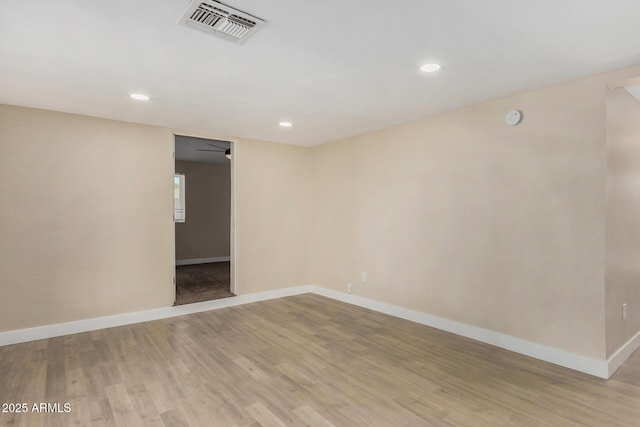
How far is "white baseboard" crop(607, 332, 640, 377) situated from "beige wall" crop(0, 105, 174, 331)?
185 inches

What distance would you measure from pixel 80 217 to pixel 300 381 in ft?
10.3

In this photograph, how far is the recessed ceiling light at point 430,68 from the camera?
2.56 m

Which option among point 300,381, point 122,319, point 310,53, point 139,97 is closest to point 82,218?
point 122,319

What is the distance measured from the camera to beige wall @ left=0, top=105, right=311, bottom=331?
140 inches

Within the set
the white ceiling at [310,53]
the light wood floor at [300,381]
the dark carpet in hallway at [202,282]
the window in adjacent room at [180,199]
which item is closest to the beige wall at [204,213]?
the window in adjacent room at [180,199]

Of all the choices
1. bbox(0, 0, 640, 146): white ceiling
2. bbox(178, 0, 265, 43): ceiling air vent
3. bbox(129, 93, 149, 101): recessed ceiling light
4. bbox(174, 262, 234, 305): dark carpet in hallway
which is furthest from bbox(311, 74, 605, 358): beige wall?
bbox(129, 93, 149, 101): recessed ceiling light

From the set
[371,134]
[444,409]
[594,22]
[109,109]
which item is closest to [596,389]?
[444,409]

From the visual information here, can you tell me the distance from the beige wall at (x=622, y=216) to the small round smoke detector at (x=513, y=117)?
A: 65 cm

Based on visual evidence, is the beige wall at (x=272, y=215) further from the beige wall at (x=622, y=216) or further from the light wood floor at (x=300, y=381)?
the beige wall at (x=622, y=216)

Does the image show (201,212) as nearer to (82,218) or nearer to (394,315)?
(82,218)

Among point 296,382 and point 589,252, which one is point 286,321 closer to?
point 296,382

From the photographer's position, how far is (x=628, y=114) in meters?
3.15

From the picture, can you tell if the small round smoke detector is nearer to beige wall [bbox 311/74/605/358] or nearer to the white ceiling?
beige wall [bbox 311/74/605/358]

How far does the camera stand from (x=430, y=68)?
262 cm
